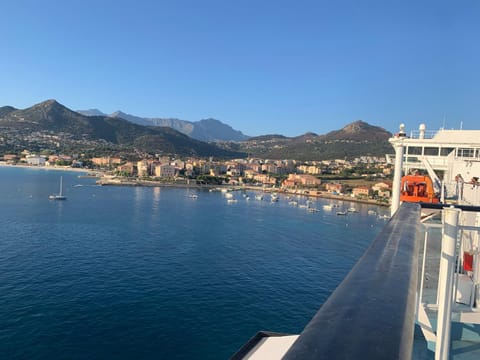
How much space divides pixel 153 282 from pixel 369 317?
14.0m

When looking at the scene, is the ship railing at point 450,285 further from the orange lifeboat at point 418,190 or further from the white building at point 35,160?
the white building at point 35,160

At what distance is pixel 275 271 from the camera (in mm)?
16484

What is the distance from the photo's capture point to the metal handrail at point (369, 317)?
2.88 ft

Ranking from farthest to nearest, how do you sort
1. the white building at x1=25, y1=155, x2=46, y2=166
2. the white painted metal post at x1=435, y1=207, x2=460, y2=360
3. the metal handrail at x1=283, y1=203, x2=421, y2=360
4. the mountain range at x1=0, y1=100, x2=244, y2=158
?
1. the mountain range at x1=0, y1=100, x2=244, y2=158
2. the white building at x1=25, y1=155, x2=46, y2=166
3. the white painted metal post at x1=435, y1=207, x2=460, y2=360
4. the metal handrail at x1=283, y1=203, x2=421, y2=360

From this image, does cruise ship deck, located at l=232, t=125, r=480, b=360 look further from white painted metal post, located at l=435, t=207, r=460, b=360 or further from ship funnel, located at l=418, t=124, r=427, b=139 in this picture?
ship funnel, located at l=418, t=124, r=427, b=139

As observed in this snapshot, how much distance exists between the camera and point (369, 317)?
1064 mm

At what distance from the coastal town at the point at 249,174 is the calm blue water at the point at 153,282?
3477 centimetres

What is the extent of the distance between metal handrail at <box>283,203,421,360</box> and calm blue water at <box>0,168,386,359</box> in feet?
28.5

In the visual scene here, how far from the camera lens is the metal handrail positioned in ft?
2.88

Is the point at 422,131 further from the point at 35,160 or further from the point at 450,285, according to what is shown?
Result: the point at 35,160

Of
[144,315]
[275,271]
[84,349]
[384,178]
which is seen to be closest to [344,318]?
[84,349]

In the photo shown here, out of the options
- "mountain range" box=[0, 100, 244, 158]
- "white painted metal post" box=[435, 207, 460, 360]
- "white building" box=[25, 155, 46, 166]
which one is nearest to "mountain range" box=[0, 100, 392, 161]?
"mountain range" box=[0, 100, 244, 158]

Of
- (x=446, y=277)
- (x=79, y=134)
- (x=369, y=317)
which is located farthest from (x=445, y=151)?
(x=79, y=134)

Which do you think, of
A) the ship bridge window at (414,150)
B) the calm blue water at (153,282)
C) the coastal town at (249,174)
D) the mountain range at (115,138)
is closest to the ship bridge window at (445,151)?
the ship bridge window at (414,150)
